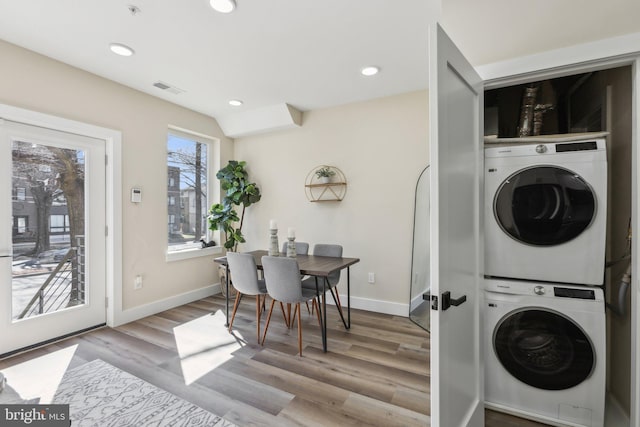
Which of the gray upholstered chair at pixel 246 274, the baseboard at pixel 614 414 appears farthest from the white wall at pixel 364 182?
the baseboard at pixel 614 414

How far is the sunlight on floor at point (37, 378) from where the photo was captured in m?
1.93

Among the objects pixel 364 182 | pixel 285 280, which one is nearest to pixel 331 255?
pixel 285 280

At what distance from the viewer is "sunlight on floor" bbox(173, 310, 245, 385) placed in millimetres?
2301

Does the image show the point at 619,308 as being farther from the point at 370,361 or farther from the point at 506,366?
the point at 370,361

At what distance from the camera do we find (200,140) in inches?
169

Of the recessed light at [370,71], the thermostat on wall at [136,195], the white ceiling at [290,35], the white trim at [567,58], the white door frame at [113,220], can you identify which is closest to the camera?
the white trim at [567,58]

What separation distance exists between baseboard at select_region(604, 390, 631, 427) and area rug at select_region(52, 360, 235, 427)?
6.98 ft

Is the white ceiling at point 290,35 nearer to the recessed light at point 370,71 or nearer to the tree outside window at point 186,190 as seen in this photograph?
the recessed light at point 370,71

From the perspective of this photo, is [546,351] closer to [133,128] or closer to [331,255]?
[331,255]

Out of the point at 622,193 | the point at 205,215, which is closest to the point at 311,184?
the point at 205,215

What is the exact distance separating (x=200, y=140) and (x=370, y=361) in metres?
3.67

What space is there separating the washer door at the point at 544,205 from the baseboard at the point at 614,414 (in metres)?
0.99

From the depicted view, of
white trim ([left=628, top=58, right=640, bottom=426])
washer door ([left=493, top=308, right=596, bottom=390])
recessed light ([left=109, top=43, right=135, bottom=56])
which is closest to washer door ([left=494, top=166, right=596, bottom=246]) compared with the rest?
white trim ([left=628, top=58, right=640, bottom=426])

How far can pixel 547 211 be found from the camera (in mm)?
1682
